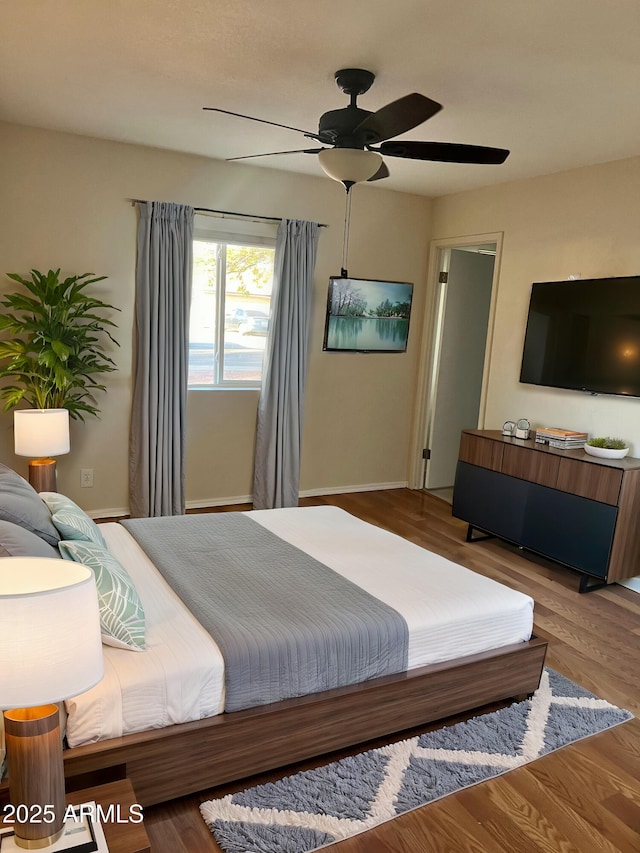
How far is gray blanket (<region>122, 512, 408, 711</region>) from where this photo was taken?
6.49 ft

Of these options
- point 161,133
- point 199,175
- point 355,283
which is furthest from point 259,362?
point 161,133

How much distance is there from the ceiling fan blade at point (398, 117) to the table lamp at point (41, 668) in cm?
194

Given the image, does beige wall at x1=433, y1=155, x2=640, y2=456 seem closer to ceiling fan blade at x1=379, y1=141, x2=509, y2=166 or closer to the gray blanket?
ceiling fan blade at x1=379, y1=141, x2=509, y2=166

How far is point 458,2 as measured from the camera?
7.13 feet

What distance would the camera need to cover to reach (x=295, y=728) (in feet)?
6.61

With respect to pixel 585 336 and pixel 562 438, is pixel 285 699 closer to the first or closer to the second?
pixel 562 438

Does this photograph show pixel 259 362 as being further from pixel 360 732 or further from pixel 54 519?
pixel 360 732

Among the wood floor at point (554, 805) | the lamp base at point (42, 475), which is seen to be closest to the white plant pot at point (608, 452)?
the wood floor at point (554, 805)

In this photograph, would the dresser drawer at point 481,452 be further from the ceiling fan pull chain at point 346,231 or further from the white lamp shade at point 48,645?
the white lamp shade at point 48,645

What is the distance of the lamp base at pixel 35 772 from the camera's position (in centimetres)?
129

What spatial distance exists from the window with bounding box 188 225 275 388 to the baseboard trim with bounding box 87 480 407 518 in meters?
0.93

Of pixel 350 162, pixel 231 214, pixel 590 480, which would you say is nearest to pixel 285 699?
pixel 350 162

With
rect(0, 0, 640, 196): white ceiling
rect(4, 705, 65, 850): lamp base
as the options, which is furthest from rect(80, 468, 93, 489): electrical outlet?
rect(4, 705, 65, 850): lamp base

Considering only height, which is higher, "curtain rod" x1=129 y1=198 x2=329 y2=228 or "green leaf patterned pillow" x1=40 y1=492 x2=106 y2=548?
"curtain rod" x1=129 y1=198 x2=329 y2=228
